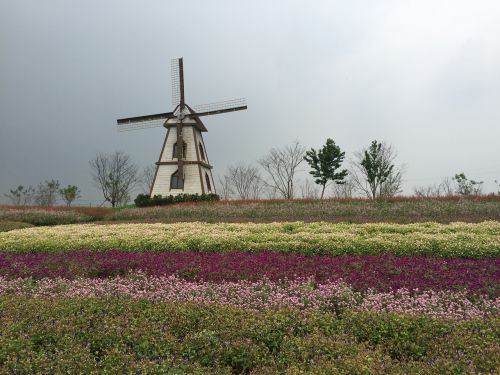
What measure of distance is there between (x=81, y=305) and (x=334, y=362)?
3.50 meters

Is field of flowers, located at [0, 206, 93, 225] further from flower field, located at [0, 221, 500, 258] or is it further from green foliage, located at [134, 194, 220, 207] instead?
flower field, located at [0, 221, 500, 258]

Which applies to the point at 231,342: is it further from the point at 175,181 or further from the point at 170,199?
the point at 175,181

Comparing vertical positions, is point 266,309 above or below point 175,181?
below

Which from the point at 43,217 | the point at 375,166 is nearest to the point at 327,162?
the point at 375,166

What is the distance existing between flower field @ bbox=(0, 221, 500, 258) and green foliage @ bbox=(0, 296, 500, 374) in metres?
5.17

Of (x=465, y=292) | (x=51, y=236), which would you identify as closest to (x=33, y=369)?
(x=465, y=292)

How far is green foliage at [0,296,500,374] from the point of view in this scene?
11.5ft

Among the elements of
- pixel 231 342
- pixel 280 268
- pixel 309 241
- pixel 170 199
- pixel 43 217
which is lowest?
pixel 231 342

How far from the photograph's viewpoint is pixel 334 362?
349cm

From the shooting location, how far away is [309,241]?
1013 cm

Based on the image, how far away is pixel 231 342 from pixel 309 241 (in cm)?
639

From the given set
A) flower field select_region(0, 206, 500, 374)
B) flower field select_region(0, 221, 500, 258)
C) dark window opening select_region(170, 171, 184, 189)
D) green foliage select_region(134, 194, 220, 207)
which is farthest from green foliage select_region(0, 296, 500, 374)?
dark window opening select_region(170, 171, 184, 189)

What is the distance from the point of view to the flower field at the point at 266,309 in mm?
3668

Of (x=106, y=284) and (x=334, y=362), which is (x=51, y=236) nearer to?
(x=106, y=284)
